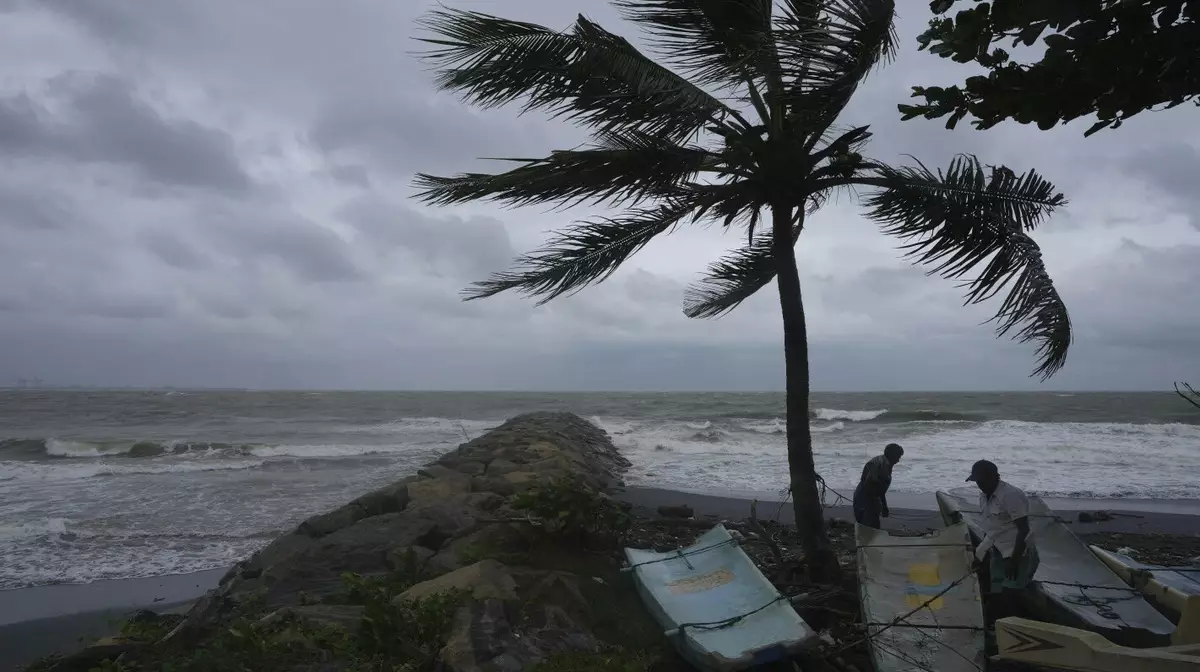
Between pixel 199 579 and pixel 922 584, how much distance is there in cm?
766

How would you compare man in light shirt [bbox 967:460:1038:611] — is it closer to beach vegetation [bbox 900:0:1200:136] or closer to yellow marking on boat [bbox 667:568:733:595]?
yellow marking on boat [bbox 667:568:733:595]

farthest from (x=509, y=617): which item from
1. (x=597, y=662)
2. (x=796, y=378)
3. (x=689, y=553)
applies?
(x=796, y=378)

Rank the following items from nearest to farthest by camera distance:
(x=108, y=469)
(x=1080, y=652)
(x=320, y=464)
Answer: (x=1080, y=652), (x=108, y=469), (x=320, y=464)

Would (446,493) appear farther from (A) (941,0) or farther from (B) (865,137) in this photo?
(A) (941,0)

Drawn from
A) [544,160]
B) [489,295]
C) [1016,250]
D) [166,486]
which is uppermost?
[544,160]

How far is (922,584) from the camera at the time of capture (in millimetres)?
5285

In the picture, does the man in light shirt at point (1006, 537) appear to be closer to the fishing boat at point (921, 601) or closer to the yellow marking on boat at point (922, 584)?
the fishing boat at point (921, 601)

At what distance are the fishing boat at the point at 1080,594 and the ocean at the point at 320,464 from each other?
7.28 meters

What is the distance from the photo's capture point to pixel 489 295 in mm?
5004

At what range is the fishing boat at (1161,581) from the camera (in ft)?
17.3

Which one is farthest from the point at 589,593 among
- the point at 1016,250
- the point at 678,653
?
the point at 1016,250

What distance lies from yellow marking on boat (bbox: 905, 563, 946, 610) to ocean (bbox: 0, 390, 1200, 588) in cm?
783

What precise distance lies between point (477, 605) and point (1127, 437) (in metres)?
26.9

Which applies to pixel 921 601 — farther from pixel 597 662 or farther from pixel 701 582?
pixel 597 662
